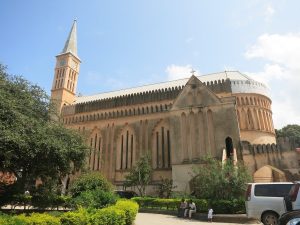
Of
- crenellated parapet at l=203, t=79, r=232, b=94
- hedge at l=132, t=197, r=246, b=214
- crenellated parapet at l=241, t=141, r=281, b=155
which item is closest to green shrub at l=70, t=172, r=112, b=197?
hedge at l=132, t=197, r=246, b=214

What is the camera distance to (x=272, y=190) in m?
12.8

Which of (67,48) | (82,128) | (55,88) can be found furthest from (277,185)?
(67,48)

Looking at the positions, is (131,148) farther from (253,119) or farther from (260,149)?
(253,119)

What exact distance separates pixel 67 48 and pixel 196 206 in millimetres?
45707

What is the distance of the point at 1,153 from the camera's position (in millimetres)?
15070

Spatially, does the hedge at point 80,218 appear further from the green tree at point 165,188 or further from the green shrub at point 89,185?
the green tree at point 165,188

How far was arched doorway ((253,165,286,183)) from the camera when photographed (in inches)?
998

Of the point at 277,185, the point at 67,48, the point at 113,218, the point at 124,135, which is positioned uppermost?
the point at 67,48

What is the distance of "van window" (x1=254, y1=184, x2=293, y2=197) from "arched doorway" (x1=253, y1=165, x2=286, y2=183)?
1379 cm

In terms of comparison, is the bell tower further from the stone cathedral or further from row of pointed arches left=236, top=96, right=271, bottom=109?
row of pointed arches left=236, top=96, right=271, bottom=109

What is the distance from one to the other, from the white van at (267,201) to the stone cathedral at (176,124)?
13.9 m

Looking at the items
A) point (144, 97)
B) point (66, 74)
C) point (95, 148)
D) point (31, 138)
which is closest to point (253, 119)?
point (144, 97)

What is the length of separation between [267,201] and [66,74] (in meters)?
46.2

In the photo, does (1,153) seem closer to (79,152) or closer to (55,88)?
(79,152)
